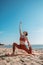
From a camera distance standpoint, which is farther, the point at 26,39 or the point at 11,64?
the point at 26,39

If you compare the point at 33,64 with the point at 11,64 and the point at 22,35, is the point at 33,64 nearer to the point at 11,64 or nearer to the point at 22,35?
the point at 11,64

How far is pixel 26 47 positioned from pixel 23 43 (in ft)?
0.99

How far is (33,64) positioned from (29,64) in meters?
0.17

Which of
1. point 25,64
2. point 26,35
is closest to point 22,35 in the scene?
point 26,35

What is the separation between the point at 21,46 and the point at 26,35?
77 cm

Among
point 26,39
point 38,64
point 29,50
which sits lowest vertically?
point 38,64

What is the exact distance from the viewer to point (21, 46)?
745 cm

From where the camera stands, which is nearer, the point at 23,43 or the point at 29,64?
the point at 29,64

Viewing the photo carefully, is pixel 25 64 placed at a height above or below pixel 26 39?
below

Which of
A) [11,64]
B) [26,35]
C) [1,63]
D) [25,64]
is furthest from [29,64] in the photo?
[26,35]

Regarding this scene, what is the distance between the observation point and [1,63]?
5340mm

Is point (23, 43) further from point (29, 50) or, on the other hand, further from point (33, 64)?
point (33, 64)

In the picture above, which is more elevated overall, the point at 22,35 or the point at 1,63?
the point at 22,35

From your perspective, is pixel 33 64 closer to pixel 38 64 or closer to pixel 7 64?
pixel 38 64
